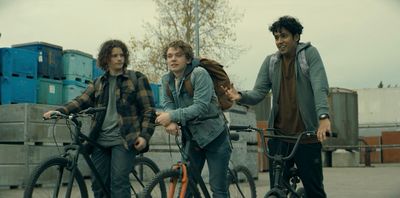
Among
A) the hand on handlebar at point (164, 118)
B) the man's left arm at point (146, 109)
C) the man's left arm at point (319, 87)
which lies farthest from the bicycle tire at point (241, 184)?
the hand on handlebar at point (164, 118)

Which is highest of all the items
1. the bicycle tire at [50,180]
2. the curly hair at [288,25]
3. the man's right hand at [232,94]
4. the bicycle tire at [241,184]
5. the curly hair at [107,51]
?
the curly hair at [288,25]

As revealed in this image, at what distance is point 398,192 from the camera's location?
1025 centimetres

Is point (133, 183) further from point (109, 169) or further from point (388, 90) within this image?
point (388, 90)

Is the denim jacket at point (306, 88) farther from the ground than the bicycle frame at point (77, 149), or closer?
farther from the ground

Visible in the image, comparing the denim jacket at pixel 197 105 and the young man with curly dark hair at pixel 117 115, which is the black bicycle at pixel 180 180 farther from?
the young man with curly dark hair at pixel 117 115

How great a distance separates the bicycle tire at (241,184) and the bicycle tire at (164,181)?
2002 millimetres

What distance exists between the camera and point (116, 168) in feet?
18.4

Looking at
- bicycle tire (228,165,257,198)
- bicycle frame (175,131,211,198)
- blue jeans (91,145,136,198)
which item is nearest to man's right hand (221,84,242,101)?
bicycle frame (175,131,211,198)

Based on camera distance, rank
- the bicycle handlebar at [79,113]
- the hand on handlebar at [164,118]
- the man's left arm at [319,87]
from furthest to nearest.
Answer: the bicycle handlebar at [79,113] → the man's left arm at [319,87] → the hand on handlebar at [164,118]

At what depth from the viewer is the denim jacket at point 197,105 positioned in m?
4.73

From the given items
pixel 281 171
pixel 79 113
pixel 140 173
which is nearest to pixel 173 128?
pixel 281 171

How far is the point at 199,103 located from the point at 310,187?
3.55ft

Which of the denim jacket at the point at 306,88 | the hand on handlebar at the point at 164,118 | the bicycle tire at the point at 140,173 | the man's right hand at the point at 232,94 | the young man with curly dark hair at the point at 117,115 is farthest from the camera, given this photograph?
the bicycle tire at the point at 140,173

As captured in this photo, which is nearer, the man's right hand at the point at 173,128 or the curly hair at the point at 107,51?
the man's right hand at the point at 173,128
